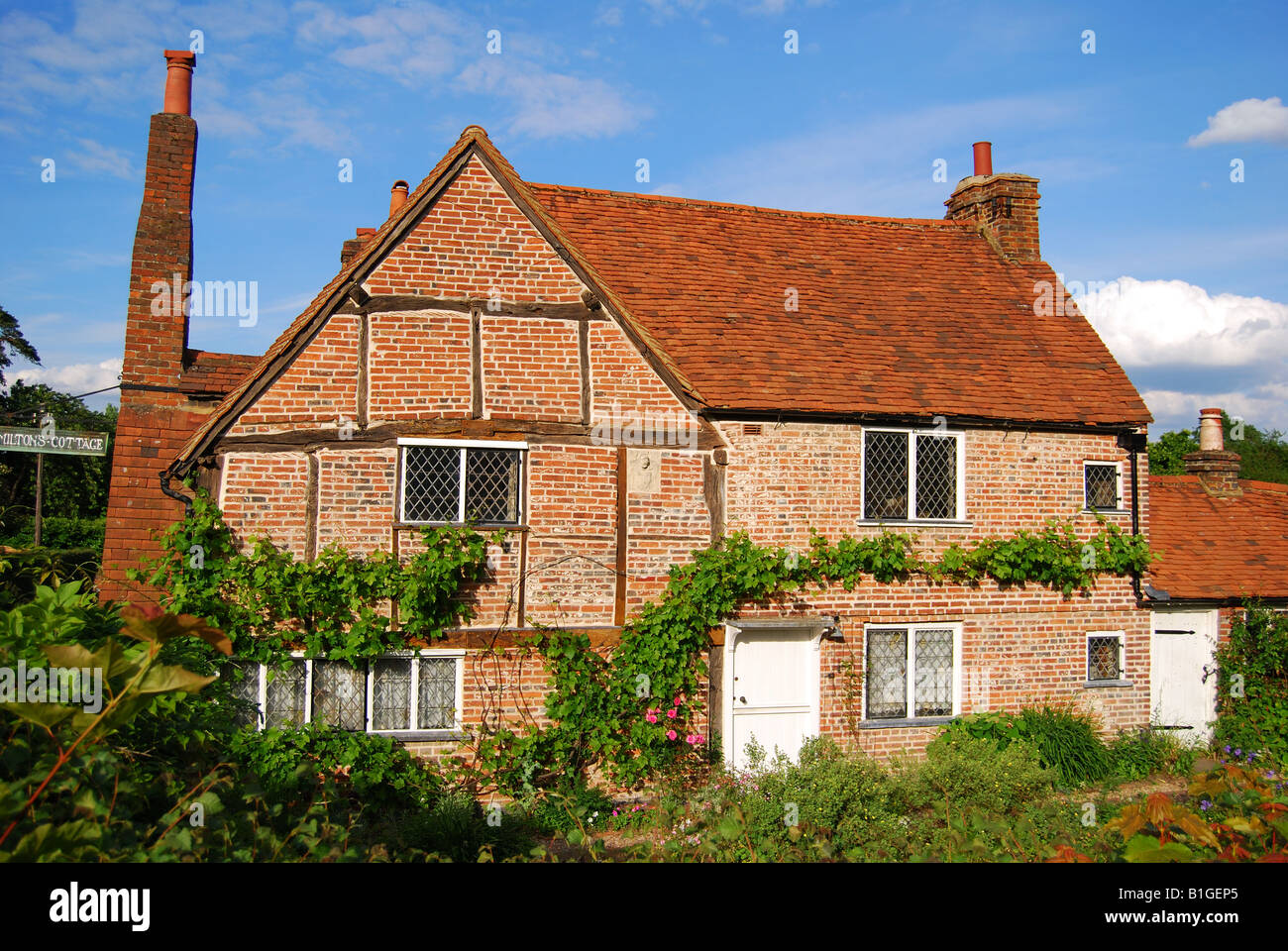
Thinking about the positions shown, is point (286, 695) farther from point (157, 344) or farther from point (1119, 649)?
point (1119, 649)

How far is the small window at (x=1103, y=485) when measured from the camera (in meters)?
12.5

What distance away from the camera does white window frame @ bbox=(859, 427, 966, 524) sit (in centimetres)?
1152

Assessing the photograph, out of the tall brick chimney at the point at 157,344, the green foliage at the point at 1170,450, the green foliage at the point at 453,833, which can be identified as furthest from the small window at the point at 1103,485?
the green foliage at the point at 1170,450

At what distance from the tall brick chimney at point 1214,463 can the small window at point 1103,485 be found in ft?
14.7

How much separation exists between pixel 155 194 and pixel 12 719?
975cm

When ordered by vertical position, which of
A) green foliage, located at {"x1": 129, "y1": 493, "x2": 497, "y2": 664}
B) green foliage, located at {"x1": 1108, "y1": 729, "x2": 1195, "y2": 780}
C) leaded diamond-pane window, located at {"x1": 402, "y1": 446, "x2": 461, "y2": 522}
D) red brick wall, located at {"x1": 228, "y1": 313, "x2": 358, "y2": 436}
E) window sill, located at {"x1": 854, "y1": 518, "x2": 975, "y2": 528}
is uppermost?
red brick wall, located at {"x1": 228, "y1": 313, "x2": 358, "y2": 436}

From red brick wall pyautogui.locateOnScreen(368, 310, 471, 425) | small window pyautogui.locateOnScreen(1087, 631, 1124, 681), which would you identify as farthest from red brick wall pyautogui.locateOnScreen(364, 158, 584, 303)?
small window pyautogui.locateOnScreen(1087, 631, 1124, 681)

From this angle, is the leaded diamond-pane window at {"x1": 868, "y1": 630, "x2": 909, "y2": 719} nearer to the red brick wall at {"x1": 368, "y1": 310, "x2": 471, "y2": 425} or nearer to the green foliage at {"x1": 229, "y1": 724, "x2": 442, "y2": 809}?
the green foliage at {"x1": 229, "y1": 724, "x2": 442, "y2": 809}

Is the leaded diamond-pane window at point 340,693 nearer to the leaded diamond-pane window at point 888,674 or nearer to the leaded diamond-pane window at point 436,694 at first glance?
the leaded diamond-pane window at point 436,694

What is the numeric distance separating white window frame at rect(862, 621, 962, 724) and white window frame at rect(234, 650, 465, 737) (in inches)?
205

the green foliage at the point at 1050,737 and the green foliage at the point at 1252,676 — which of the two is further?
the green foliage at the point at 1252,676

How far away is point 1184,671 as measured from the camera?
43.0 ft

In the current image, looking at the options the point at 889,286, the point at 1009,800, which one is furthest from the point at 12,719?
the point at 889,286
